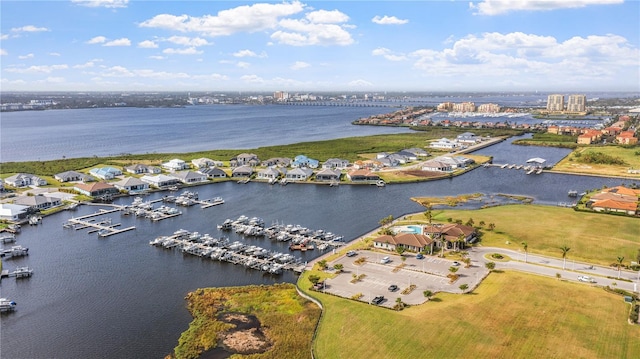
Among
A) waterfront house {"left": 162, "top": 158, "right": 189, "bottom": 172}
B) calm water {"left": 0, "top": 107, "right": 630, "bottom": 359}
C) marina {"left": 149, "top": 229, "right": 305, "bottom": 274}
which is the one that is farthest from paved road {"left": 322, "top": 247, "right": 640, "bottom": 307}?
waterfront house {"left": 162, "top": 158, "right": 189, "bottom": 172}

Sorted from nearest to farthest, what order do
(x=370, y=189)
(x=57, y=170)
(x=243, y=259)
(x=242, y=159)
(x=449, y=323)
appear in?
Result: (x=449, y=323), (x=243, y=259), (x=370, y=189), (x=57, y=170), (x=242, y=159)

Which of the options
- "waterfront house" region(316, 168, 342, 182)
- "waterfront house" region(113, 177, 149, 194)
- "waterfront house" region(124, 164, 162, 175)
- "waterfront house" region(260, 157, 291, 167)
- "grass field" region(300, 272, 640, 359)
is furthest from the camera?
"waterfront house" region(260, 157, 291, 167)

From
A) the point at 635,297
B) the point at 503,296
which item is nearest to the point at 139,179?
the point at 503,296

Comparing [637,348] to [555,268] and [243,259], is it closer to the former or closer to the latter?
[555,268]

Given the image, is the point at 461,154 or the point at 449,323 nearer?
the point at 449,323

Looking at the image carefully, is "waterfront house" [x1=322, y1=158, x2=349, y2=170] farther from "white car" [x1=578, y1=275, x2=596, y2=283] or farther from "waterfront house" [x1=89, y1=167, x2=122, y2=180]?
"white car" [x1=578, y1=275, x2=596, y2=283]

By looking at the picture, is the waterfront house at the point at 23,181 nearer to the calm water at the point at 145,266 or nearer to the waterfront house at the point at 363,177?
the calm water at the point at 145,266
